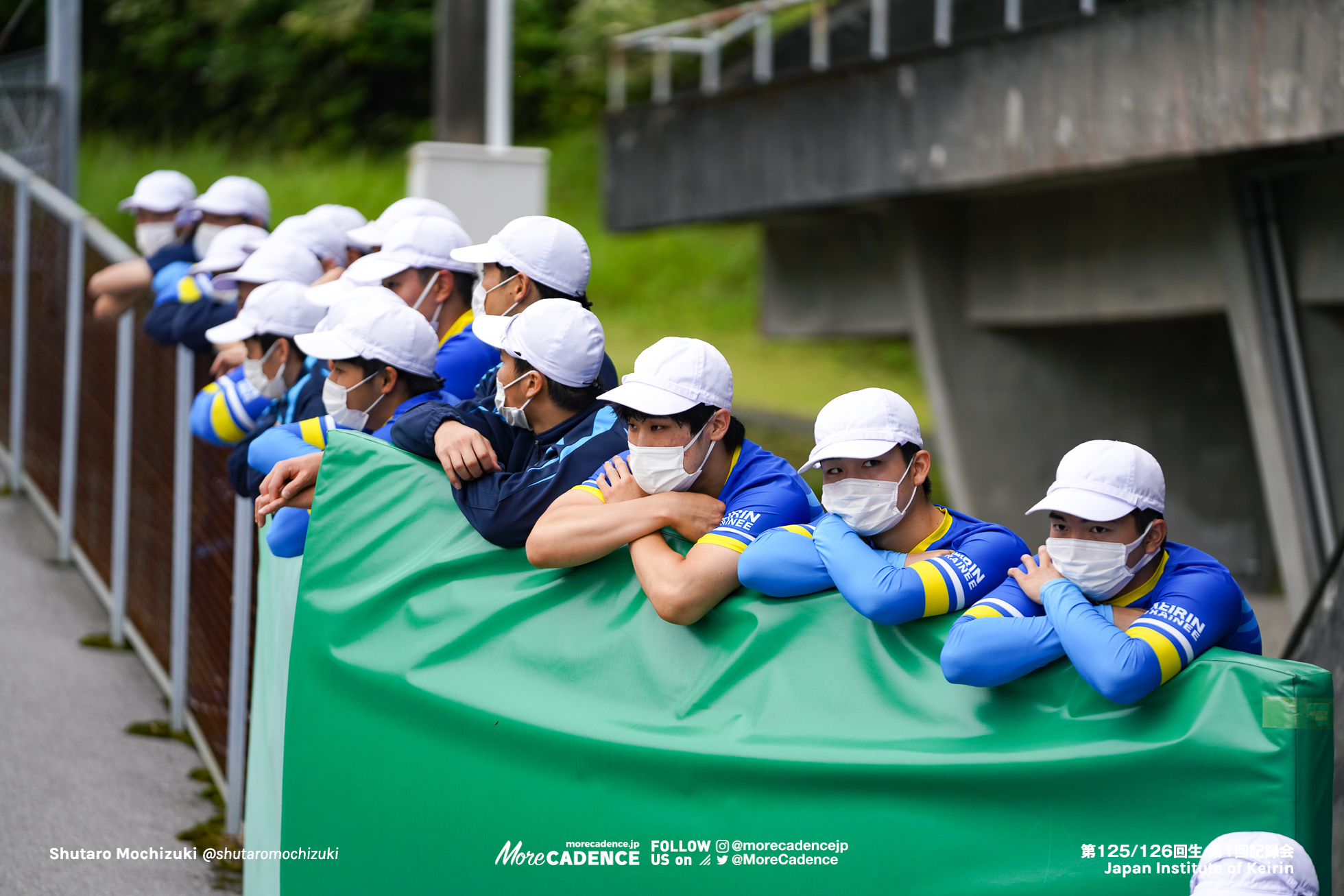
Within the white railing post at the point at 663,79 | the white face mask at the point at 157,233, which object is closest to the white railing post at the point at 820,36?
the white railing post at the point at 663,79

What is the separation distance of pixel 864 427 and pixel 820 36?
893 centimetres

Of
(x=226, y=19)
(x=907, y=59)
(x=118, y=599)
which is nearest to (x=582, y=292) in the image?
(x=118, y=599)

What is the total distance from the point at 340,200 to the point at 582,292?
2247 centimetres

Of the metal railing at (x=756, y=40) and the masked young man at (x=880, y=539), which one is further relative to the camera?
the metal railing at (x=756, y=40)

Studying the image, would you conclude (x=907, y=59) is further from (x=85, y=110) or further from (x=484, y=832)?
(x=85, y=110)

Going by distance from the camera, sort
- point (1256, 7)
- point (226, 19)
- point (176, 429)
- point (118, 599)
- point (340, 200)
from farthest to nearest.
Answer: point (226, 19) < point (340, 200) < point (1256, 7) < point (118, 599) < point (176, 429)

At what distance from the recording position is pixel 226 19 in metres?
29.9

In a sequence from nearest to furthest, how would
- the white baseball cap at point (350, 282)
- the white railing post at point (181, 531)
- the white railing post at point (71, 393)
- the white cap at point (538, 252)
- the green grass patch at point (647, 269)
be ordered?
1. the white cap at point (538, 252)
2. the white baseball cap at point (350, 282)
3. the white railing post at point (181, 531)
4. the white railing post at point (71, 393)
5. the green grass patch at point (647, 269)

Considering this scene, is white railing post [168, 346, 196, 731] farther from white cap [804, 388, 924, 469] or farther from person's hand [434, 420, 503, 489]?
white cap [804, 388, 924, 469]

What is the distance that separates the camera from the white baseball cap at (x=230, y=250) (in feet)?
19.6

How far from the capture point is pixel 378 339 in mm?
4355

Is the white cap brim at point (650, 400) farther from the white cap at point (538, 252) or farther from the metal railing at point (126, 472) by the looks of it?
the metal railing at point (126, 472)

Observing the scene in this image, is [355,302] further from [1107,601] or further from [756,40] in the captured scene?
[756,40]

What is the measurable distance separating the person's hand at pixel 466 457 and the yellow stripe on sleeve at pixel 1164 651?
1681 mm
